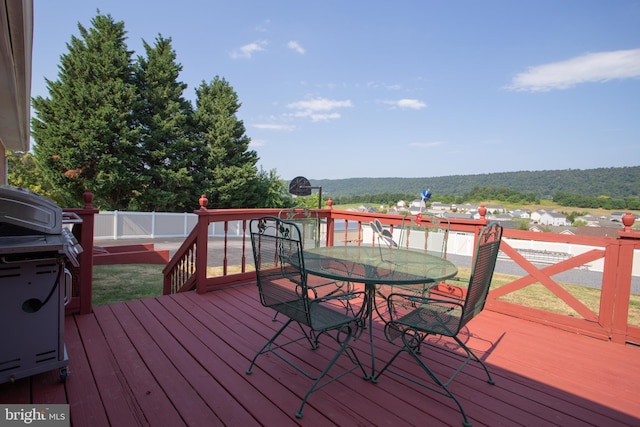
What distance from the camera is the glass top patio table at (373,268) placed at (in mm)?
1912

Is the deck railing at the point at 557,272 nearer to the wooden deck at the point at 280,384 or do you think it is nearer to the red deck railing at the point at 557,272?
the red deck railing at the point at 557,272

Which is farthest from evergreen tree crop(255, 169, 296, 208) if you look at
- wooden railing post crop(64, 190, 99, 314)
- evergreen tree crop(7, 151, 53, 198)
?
wooden railing post crop(64, 190, 99, 314)

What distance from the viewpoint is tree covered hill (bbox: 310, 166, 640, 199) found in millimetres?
14336

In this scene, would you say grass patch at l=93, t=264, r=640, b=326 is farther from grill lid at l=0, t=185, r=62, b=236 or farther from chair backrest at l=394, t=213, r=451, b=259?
grill lid at l=0, t=185, r=62, b=236

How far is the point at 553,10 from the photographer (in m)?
6.40

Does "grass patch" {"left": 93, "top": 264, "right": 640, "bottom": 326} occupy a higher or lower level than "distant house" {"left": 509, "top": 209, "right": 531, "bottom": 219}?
lower

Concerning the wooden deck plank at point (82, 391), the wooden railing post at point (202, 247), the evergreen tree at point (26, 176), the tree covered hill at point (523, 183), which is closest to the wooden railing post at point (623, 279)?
the wooden deck plank at point (82, 391)

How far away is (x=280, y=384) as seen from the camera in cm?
190

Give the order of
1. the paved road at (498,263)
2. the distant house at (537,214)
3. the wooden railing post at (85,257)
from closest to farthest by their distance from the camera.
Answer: the wooden railing post at (85,257), the paved road at (498,263), the distant house at (537,214)

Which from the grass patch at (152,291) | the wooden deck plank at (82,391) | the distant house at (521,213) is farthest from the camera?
the distant house at (521,213)

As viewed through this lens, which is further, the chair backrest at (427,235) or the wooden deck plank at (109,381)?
the chair backrest at (427,235)

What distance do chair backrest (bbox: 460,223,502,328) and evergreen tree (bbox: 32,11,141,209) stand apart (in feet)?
54.7

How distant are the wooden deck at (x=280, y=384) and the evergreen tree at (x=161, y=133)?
589 inches

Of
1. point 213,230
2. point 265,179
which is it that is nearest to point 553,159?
point 265,179
